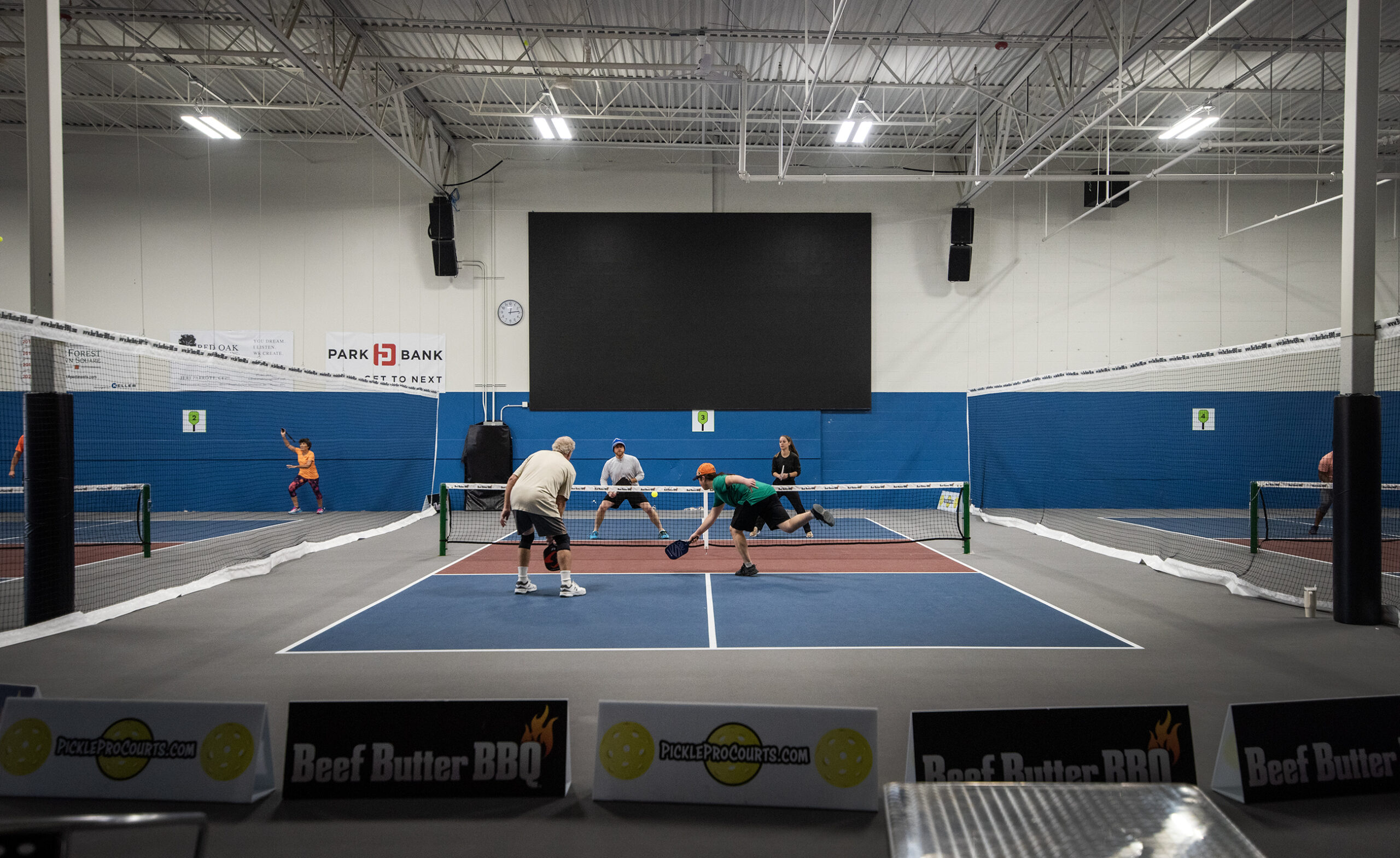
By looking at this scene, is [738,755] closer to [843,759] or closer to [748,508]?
[843,759]

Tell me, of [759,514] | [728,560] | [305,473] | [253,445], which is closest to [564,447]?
[759,514]

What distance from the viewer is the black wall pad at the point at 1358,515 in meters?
6.43

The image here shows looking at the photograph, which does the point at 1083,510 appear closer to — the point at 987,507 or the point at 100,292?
the point at 987,507

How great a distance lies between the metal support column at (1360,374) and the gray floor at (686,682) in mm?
432

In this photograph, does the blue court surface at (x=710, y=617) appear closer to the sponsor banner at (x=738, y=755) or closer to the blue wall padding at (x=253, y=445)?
the sponsor banner at (x=738, y=755)

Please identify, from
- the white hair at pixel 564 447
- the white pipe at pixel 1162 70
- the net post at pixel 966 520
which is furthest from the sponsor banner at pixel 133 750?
the white pipe at pixel 1162 70

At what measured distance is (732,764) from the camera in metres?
3.26

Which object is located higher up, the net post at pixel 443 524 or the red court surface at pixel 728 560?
the net post at pixel 443 524

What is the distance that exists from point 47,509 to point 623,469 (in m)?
8.01

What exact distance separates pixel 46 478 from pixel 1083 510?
1775cm

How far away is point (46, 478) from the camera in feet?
21.3

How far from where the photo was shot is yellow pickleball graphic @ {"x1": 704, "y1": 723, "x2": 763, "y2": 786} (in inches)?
128

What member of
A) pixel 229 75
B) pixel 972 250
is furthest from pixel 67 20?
pixel 972 250

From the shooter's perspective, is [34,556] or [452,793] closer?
[452,793]
